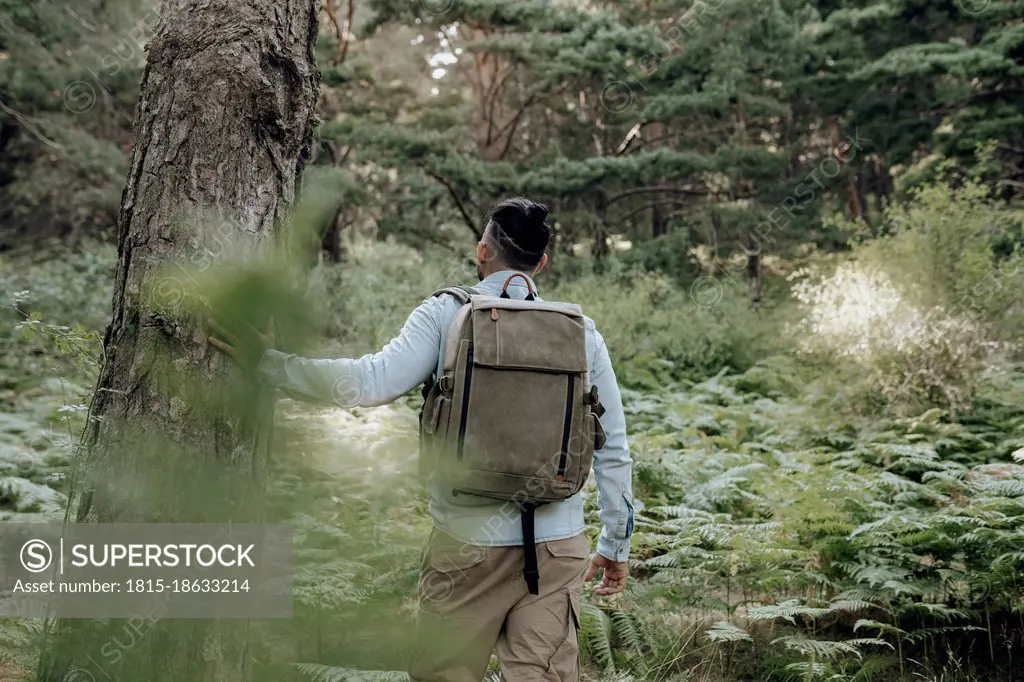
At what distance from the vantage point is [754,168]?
16.4m

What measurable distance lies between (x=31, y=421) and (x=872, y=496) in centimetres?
600

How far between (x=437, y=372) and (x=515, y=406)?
0.94 feet

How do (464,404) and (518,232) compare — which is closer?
(464,404)

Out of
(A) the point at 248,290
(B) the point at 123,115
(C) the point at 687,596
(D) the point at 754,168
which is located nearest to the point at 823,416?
Result: (C) the point at 687,596

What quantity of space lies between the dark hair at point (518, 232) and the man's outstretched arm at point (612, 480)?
335 millimetres

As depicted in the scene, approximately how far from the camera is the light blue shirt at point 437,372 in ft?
7.06

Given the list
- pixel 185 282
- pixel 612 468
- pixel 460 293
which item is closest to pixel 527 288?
pixel 460 293

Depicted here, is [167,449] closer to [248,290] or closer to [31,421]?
[248,290]

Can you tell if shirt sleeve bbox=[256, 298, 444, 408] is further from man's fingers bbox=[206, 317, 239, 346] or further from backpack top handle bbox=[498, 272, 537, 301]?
backpack top handle bbox=[498, 272, 537, 301]

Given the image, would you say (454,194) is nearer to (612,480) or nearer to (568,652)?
(612,480)

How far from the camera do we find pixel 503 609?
2.37m

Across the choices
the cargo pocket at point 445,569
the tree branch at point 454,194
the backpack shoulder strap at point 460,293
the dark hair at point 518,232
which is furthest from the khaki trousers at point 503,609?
the tree branch at point 454,194

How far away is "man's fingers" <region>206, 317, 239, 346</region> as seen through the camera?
1.73m

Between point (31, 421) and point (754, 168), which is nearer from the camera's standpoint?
point (31, 421)
